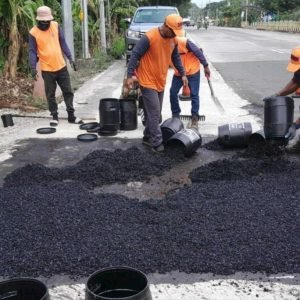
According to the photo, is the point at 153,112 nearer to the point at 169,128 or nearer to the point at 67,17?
the point at 169,128

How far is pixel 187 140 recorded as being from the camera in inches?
247

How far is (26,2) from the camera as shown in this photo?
1151cm

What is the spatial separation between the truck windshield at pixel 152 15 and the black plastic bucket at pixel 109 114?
34.5 feet

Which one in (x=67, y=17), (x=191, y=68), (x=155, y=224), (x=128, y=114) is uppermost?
(x=67, y=17)

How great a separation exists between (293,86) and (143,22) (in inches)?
475

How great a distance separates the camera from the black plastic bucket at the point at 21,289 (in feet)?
9.45

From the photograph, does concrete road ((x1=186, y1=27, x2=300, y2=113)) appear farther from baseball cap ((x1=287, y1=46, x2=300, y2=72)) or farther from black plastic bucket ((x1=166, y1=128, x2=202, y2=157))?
baseball cap ((x1=287, y1=46, x2=300, y2=72))

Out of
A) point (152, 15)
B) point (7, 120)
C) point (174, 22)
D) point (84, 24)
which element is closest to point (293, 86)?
point (174, 22)

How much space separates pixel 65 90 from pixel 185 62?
2.09 metres

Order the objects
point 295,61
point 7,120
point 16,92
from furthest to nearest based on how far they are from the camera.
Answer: point 16,92
point 7,120
point 295,61

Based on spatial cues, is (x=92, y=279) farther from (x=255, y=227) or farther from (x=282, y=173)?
(x=282, y=173)

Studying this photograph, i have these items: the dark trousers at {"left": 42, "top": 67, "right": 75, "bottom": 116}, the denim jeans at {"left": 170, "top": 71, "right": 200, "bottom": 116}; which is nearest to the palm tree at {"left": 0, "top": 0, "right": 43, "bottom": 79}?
the dark trousers at {"left": 42, "top": 67, "right": 75, "bottom": 116}

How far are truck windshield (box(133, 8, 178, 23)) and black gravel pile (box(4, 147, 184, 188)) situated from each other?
12.0 metres

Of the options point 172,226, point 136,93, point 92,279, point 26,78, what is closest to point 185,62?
point 136,93
